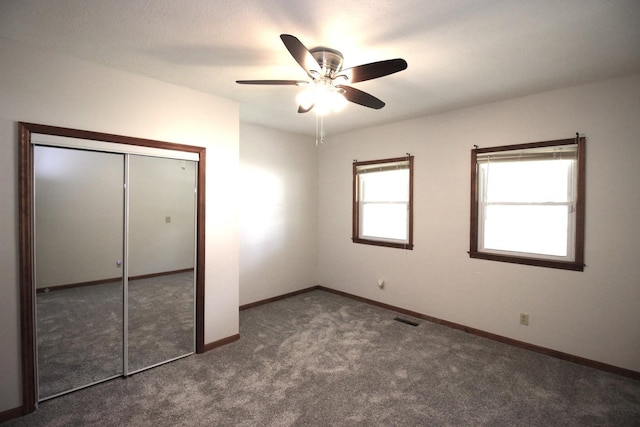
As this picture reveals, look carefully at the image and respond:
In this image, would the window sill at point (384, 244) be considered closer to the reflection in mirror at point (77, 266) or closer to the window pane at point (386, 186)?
the window pane at point (386, 186)

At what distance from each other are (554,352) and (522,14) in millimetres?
2956

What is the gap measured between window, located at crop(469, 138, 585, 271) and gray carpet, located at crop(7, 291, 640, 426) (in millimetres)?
1004

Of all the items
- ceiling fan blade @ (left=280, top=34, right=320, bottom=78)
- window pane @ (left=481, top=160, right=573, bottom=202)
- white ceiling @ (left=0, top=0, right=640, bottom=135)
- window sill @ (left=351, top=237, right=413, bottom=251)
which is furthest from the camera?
window sill @ (left=351, top=237, right=413, bottom=251)

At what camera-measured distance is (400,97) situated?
10.3ft

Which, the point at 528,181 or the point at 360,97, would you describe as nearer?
the point at 360,97

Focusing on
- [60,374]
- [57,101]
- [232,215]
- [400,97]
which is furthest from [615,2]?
[60,374]

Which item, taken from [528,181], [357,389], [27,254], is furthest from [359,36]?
[27,254]

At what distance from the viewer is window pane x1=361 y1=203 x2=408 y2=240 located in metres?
4.22

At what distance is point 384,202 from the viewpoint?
439 centimetres

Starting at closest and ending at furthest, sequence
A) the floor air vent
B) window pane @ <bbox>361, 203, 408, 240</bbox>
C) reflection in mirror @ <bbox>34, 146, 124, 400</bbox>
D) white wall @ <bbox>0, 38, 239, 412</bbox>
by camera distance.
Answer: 1. white wall @ <bbox>0, 38, 239, 412</bbox>
2. reflection in mirror @ <bbox>34, 146, 124, 400</bbox>
3. the floor air vent
4. window pane @ <bbox>361, 203, 408, 240</bbox>

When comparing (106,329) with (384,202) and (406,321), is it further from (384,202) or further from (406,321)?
(384,202)

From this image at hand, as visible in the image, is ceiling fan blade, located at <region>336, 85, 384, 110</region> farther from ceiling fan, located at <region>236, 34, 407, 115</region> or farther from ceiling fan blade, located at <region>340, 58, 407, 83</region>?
ceiling fan blade, located at <region>340, 58, 407, 83</region>

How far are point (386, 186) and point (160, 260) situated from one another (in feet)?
9.74

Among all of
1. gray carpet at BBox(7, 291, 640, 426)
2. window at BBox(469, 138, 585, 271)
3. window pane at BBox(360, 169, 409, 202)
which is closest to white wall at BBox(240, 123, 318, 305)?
window pane at BBox(360, 169, 409, 202)
